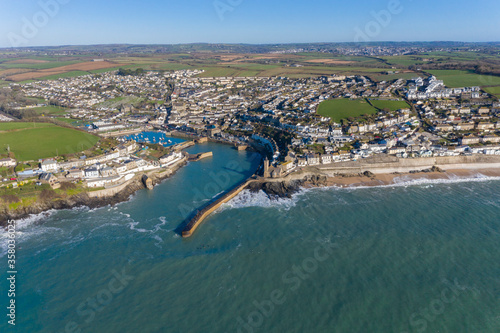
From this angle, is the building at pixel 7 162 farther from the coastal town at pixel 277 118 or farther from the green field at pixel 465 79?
the green field at pixel 465 79

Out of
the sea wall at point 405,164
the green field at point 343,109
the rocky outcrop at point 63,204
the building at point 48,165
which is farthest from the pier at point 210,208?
the green field at point 343,109

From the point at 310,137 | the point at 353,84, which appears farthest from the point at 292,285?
the point at 353,84

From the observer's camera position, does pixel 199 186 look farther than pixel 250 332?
Yes

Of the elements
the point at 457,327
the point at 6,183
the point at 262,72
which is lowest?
the point at 457,327

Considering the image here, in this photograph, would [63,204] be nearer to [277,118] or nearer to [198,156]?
[198,156]

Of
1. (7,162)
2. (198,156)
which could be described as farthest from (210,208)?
(7,162)

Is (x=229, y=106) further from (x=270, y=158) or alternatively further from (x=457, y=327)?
(x=457, y=327)

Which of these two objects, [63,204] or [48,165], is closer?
[63,204]
